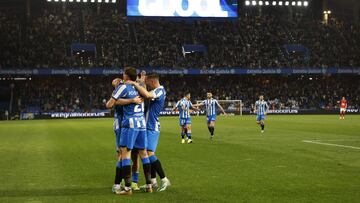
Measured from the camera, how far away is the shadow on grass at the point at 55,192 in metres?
10.5

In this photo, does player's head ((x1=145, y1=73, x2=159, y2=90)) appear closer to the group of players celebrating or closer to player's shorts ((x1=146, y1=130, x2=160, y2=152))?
the group of players celebrating

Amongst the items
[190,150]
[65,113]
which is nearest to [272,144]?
[190,150]

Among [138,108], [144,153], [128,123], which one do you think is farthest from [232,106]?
[128,123]

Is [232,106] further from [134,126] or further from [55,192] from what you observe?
[134,126]

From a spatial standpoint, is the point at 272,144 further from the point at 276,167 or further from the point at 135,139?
the point at 135,139

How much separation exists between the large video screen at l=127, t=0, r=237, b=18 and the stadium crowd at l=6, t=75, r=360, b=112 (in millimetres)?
8965

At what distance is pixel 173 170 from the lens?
14.2 metres

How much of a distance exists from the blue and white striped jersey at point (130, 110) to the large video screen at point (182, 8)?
57.3 metres

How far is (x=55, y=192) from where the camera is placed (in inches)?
424

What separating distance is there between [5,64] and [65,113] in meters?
9.03

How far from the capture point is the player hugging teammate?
33.4ft

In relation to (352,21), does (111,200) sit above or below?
below

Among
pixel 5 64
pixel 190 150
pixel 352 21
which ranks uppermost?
pixel 352 21

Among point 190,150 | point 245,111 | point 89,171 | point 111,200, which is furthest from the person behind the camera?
point 245,111
